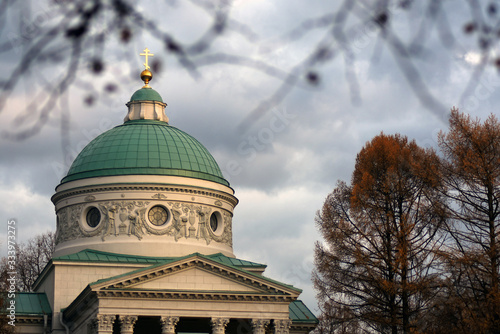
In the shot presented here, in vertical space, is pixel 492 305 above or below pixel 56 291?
below

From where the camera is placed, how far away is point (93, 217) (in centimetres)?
5200

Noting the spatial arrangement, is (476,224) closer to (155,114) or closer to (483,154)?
(483,154)

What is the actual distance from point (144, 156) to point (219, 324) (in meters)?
15.3

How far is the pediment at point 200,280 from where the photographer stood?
40.7 metres

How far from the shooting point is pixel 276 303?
4238 centimetres

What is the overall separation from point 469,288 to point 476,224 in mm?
2468

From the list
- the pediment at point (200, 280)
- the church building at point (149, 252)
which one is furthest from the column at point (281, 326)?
the pediment at point (200, 280)

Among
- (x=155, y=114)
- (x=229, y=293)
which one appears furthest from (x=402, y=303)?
(x=155, y=114)

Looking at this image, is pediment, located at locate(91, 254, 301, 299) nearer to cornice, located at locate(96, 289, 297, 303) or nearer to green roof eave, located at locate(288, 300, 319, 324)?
cornice, located at locate(96, 289, 297, 303)

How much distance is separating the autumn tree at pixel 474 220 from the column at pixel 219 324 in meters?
13.0

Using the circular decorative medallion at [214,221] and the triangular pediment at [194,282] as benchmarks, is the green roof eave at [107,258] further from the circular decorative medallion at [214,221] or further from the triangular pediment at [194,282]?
the triangular pediment at [194,282]

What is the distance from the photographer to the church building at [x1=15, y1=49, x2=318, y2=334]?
135 ft

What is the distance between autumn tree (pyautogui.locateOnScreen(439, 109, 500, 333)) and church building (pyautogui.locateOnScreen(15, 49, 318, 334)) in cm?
1240

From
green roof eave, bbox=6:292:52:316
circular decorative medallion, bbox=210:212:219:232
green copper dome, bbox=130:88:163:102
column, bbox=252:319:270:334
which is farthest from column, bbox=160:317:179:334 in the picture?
green copper dome, bbox=130:88:163:102
